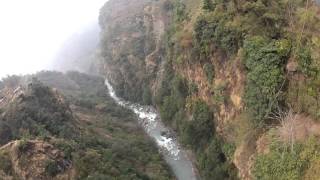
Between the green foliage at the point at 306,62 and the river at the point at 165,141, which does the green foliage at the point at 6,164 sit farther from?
the green foliage at the point at 306,62

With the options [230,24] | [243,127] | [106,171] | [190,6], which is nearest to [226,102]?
[243,127]

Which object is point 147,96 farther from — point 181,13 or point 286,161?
point 286,161

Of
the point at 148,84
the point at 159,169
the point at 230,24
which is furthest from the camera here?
the point at 148,84

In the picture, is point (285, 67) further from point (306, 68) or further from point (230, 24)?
point (230, 24)

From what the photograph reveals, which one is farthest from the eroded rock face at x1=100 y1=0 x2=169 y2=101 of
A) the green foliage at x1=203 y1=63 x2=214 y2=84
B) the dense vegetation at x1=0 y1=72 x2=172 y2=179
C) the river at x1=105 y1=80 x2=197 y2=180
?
the green foliage at x1=203 y1=63 x2=214 y2=84

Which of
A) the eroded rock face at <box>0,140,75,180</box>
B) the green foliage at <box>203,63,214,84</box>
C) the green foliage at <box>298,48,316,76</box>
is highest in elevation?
the green foliage at <box>298,48,316,76</box>

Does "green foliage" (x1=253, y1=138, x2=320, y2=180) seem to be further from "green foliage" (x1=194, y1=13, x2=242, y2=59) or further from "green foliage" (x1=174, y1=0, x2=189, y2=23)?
"green foliage" (x1=174, y1=0, x2=189, y2=23)

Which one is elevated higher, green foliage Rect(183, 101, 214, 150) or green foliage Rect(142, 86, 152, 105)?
green foliage Rect(183, 101, 214, 150)

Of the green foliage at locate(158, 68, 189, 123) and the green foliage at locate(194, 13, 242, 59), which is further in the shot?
the green foliage at locate(158, 68, 189, 123)

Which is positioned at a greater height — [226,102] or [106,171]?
[226,102]
